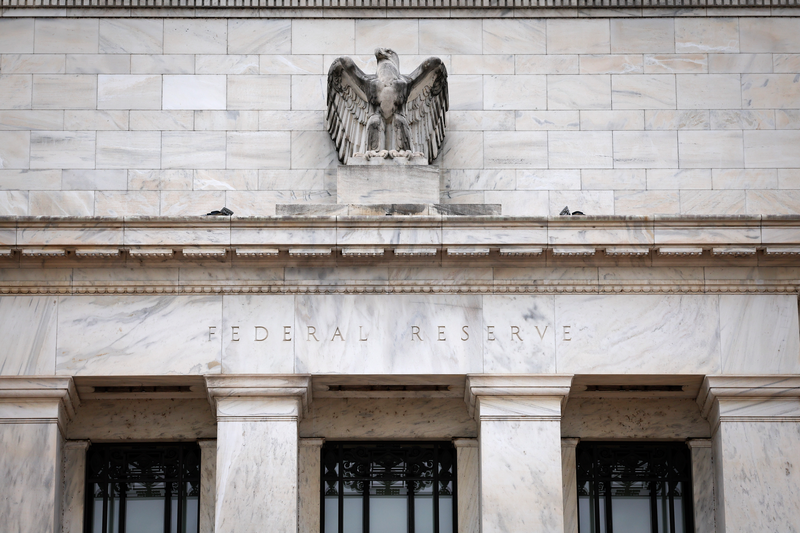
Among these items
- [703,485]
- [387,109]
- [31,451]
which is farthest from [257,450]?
[703,485]

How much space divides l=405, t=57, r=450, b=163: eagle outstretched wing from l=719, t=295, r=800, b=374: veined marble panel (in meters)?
5.74

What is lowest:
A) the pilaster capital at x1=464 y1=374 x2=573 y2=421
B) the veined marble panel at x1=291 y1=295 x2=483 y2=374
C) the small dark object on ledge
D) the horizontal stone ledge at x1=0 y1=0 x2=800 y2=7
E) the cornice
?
the pilaster capital at x1=464 y1=374 x2=573 y2=421

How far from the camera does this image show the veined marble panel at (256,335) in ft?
81.9

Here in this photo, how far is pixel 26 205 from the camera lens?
27.4 m

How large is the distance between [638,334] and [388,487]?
4.89 meters

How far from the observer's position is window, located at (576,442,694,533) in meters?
26.1

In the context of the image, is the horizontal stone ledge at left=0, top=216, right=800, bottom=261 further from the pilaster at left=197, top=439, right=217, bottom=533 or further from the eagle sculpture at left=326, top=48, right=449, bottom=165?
the pilaster at left=197, top=439, right=217, bottom=533

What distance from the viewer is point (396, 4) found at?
2872 centimetres

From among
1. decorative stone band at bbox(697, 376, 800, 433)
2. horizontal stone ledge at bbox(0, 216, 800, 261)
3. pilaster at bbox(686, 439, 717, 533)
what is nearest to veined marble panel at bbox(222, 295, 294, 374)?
horizontal stone ledge at bbox(0, 216, 800, 261)

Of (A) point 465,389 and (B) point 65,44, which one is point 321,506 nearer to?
(A) point 465,389

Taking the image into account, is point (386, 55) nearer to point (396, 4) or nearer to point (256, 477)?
point (396, 4)

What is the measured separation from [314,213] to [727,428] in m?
7.55

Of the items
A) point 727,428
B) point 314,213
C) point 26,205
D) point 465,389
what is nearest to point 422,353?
point 465,389

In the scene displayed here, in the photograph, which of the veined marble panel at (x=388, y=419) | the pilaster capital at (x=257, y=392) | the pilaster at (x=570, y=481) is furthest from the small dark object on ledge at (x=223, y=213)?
the pilaster at (x=570, y=481)
